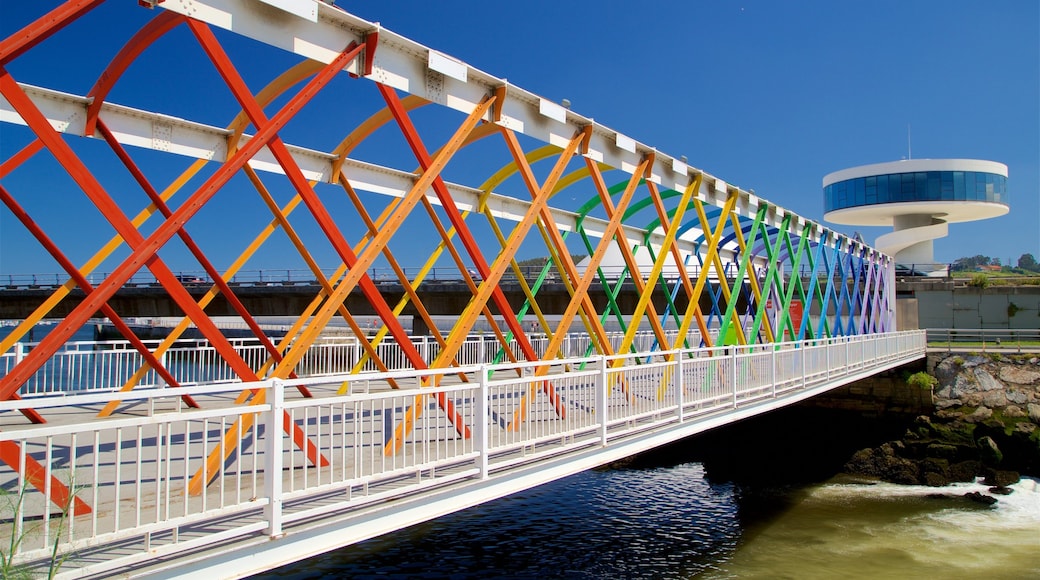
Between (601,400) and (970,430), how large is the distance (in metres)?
20.0

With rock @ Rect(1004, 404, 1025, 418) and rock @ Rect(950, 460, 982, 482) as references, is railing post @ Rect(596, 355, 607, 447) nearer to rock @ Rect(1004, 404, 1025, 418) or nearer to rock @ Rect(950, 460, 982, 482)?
rock @ Rect(950, 460, 982, 482)

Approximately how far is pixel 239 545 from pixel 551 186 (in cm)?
691

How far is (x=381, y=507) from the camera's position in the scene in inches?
244

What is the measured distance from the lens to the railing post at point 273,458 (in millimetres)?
5223

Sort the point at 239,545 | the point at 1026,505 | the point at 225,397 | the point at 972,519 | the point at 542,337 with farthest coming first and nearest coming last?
the point at 542,337 < the point at 1026,505 < the point at 972,519 < the point at 225,397 < the point at 239,545

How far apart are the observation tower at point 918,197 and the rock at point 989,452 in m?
39.3

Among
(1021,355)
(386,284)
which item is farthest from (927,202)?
(386,284)

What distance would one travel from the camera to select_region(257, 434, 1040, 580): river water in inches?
523

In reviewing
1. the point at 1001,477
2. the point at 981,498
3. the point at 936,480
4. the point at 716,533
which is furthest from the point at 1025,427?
the point at 716,533

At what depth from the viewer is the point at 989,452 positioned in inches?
880

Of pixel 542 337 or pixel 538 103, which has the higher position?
pixel 538 103

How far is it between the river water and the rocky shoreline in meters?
0.80

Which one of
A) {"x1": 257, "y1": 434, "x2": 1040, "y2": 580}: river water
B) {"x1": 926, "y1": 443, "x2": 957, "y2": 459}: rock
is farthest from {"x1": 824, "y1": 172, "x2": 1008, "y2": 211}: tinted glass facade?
{"x1": 257, "y1": 434, "x2": 1040, "y2": 580}: river water

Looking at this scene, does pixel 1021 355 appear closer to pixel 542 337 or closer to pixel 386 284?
pixel 542 337
